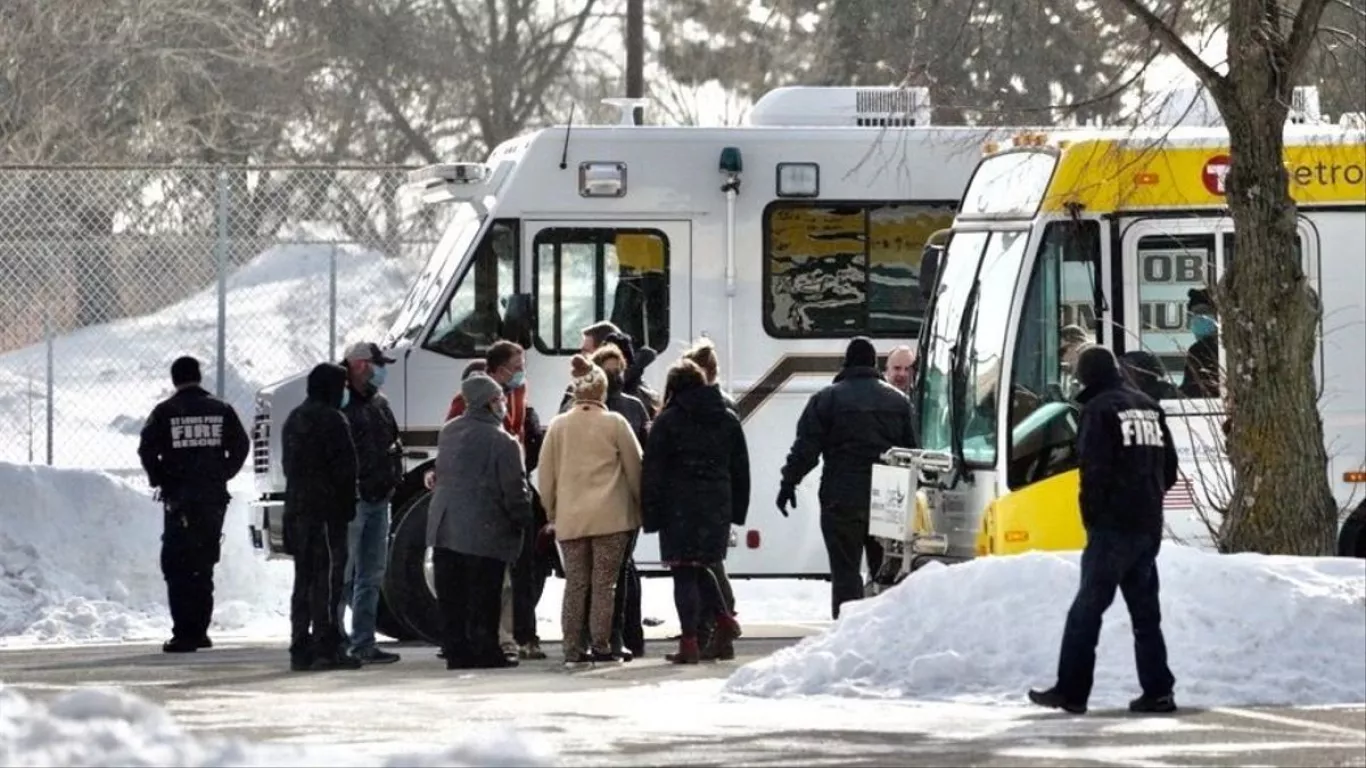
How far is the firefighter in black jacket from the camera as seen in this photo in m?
17.4

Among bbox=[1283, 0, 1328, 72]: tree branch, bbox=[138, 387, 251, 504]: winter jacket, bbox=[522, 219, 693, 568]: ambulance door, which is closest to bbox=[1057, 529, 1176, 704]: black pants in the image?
bbox=[1283, 0, 1328, 72]: tree branch

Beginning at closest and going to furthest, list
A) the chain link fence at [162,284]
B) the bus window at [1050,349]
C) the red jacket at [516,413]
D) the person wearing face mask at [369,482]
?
the bus window at [1050,349] → the person wearing face mask at [369,482] → the red jacket at [516,413] → the chain link fence at [162,284]

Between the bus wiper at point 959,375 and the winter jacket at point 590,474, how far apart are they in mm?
1903

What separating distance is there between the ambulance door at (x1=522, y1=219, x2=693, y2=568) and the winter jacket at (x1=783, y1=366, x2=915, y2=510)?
1781 millimetres

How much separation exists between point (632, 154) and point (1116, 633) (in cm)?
581

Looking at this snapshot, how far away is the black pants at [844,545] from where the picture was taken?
1781 cm

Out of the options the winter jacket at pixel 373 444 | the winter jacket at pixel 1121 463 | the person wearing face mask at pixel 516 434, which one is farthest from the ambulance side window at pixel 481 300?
the winter jacket at pixel 1121 463

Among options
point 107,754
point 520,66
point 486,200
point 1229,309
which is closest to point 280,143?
point 520,66

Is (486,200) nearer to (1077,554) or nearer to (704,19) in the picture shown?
(1077,554)

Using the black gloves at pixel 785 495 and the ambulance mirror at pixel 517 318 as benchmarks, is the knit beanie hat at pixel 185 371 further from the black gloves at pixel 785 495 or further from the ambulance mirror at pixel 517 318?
the black gloves at pixel 785 495

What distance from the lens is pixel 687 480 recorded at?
16984 millimetres

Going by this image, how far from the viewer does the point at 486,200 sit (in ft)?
63.5

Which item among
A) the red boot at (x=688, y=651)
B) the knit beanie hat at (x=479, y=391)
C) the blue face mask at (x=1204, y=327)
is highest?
the blue face mask at (x=1204, y=327)

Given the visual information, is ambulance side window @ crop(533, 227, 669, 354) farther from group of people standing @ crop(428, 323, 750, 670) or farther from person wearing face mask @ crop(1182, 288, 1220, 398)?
→ person wearing face mask @ crop(1182, 288, 1220, 398)
